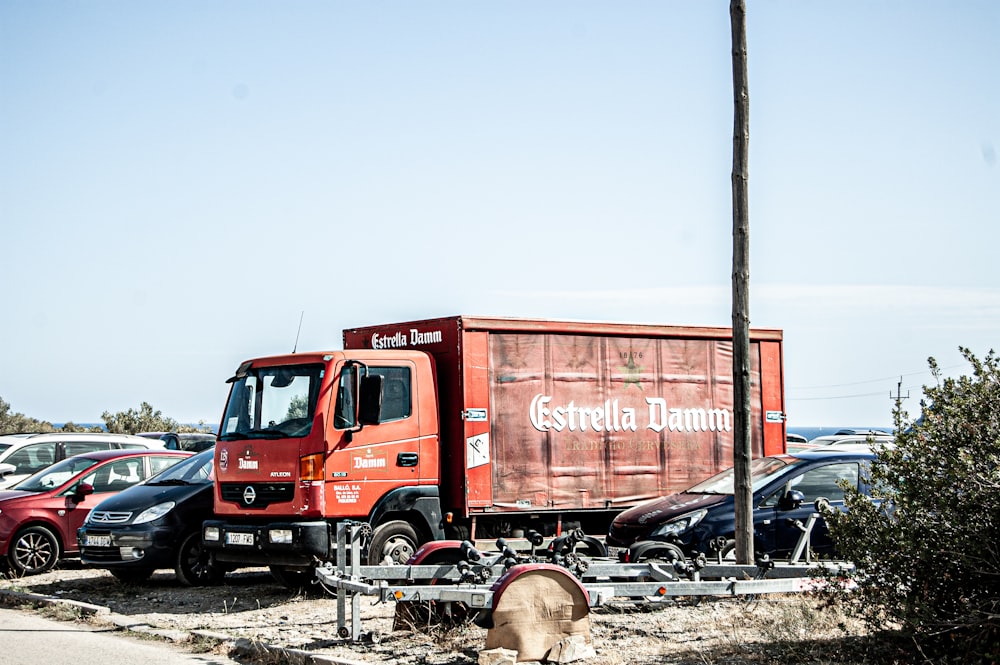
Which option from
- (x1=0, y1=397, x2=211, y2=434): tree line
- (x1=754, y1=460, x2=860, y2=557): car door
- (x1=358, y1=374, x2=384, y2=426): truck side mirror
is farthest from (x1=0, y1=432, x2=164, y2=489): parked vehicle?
(x1=0, y1=397, x2=211, y2=434): tree line

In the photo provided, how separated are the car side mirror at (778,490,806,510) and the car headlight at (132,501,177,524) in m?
6.99

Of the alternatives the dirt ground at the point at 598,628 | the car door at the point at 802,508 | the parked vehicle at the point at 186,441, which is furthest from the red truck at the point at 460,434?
the parked vehicle at the point at 186,441

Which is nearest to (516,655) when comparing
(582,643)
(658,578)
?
(582,643)

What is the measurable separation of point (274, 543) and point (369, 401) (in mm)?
1774

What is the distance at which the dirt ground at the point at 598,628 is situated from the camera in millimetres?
8406

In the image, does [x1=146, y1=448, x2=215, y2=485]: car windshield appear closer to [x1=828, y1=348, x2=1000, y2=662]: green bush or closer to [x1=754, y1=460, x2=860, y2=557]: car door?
[x1=754, y1=460, x2=860, y2=557]: car door

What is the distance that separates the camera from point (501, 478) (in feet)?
42.9

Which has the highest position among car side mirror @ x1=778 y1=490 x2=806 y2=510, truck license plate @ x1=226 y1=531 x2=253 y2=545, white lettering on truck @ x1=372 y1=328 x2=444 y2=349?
white lettering on truck @ x1=372 y1=328 x2=444 y2=349

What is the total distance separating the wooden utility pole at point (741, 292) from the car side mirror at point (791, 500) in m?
1.11

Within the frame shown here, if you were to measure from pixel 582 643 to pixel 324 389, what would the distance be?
A: 492 centimetres

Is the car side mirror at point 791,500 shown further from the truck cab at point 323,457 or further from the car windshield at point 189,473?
the car windshield at point 189,473

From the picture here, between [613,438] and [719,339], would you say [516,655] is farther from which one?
[719,339]

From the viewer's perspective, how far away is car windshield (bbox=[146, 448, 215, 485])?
14.2 meters

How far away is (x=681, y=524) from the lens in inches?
482
